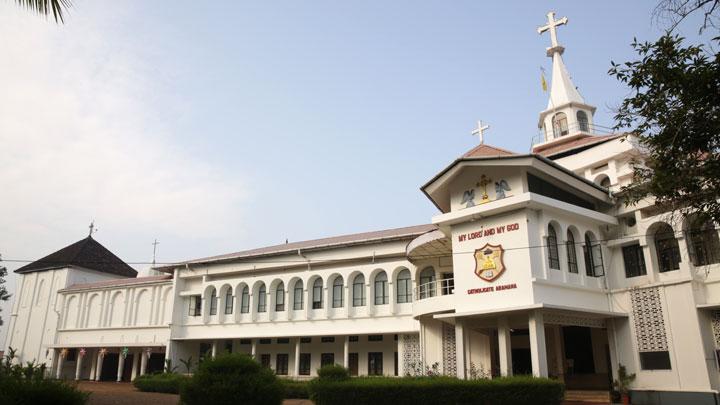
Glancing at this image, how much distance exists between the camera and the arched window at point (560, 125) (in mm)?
30859

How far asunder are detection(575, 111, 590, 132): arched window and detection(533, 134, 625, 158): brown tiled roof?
1.60 metres

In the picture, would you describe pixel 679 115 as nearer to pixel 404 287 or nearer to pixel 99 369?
pixel 404 287

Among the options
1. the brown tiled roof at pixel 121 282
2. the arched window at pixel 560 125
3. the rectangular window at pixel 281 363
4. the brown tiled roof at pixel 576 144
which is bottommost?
the rectangular window at pixel 281 363

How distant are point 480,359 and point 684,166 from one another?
47.1ft

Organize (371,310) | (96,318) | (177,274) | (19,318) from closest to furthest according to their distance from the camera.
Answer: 1. (371,310)
2. (177,274)
3. (96,318)
4. (19,318)

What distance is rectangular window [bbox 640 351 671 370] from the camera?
60.4 feet

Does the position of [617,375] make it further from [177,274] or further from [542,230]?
[177,274]

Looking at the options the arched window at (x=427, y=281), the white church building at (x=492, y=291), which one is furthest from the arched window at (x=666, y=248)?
the arched window at (x=427, y=281)

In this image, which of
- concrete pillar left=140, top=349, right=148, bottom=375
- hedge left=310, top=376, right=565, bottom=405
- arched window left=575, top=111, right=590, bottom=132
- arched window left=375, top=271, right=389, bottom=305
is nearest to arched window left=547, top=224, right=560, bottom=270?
hedge left=310, top=376, right=565, bottom=405

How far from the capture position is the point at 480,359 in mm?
22719

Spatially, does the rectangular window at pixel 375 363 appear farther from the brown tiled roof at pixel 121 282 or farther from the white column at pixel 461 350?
the brown tiled roof at pixel 121 282

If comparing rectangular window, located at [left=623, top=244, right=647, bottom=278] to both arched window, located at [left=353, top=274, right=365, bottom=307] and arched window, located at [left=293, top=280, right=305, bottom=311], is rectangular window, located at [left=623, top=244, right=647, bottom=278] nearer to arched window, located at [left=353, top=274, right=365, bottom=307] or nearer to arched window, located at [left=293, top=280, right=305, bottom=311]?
arched window, located at [left=353, top=274, right=365, bottom=307]

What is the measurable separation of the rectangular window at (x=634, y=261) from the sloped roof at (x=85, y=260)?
37975mm

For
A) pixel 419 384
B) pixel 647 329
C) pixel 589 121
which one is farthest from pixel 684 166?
pixel 589 121
